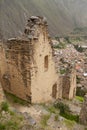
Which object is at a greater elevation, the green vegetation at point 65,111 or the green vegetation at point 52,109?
the green vegetation at point 52,109

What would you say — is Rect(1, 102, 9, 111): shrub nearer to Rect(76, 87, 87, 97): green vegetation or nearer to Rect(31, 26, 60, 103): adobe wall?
Rect(31, 26, 60, 103): adobe wall

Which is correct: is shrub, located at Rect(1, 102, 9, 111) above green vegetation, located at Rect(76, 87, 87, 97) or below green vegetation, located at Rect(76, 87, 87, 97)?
above

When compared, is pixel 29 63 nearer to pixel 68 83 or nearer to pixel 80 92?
pixel 68 83

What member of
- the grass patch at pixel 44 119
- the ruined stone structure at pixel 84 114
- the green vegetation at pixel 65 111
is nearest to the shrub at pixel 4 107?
the grass patch at pixel 44 119

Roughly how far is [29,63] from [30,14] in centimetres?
11188

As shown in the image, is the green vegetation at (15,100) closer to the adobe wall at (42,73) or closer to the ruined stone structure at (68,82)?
the adobe wall at (42,73)

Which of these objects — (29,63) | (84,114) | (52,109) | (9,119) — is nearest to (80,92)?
(52,109)

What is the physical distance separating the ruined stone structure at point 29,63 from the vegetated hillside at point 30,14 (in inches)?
1900

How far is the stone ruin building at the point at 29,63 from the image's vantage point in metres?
16.0

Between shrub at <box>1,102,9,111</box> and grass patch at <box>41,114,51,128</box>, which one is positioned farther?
grass patch at <box>41,114,51,128</box>

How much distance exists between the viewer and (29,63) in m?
16.0

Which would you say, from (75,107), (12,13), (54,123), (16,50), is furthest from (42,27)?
(12,13)

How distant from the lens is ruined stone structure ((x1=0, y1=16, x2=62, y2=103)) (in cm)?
1599

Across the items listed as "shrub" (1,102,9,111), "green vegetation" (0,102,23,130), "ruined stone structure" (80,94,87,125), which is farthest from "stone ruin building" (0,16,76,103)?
"green vegetation" (0,102,23,130)
